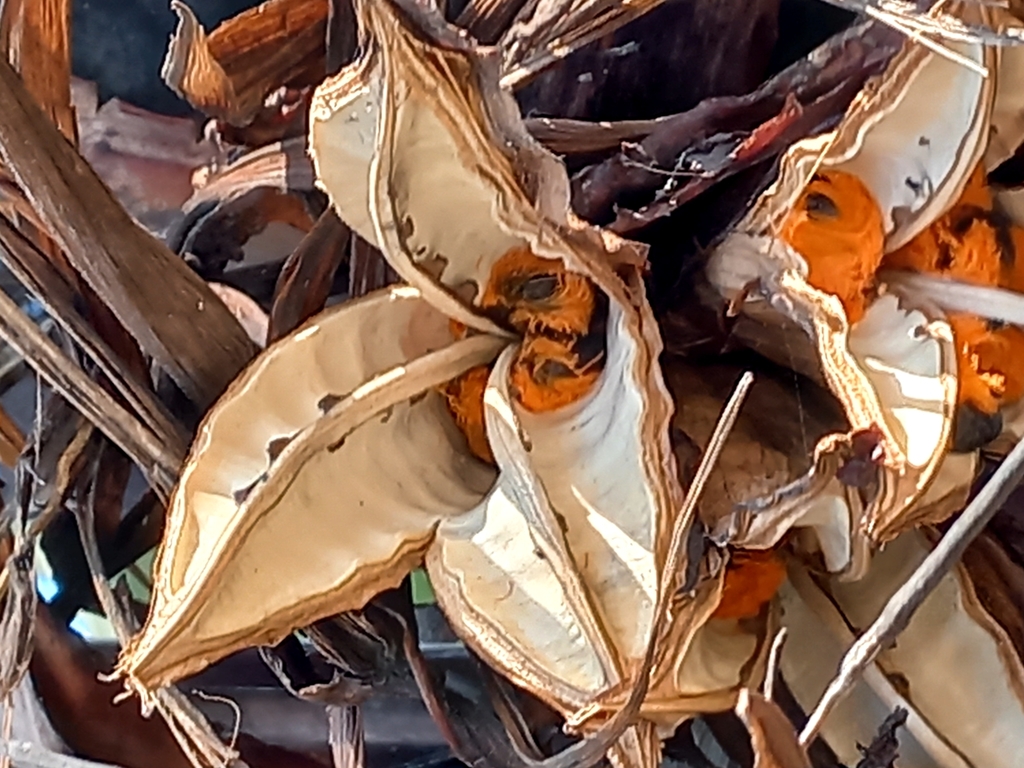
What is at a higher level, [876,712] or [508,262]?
[508,262]

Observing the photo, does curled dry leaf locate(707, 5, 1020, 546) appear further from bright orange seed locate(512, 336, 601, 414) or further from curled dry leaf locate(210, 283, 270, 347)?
curled dry leaf locate(210, 283, 270, 347)

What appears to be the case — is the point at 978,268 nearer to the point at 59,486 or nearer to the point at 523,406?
the point at 523,406

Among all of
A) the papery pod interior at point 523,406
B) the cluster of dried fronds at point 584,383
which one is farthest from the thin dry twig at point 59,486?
the papery pod interior at point 523,406

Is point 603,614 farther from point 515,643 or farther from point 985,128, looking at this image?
point 985,128

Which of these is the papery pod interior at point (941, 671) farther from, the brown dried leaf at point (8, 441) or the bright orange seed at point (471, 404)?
the brown dried leaf at point (8, 441)

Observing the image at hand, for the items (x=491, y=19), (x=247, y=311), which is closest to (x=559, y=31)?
(x=491, y=19)

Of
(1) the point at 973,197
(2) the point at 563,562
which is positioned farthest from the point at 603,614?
(1) the point at 973,197
